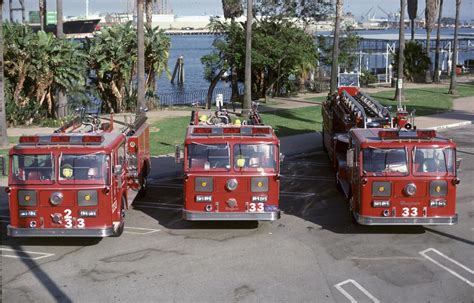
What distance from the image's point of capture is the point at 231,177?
15383 millimetres

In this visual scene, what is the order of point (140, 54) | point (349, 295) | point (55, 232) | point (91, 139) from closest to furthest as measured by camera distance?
point (349, 295) → point (55, 232) → point (91, 139) → point (140, 54)

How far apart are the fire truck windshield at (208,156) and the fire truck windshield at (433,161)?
427 cm

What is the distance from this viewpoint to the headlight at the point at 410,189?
15203mm

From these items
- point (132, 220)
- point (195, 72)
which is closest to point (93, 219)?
point (132, 220)

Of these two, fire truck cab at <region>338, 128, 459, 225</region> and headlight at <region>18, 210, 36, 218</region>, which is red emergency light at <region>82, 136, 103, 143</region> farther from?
fire truck cab at <region>338, 128, 459, 225</region>

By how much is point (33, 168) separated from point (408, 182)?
8.14 m

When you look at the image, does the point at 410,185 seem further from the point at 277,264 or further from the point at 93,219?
the point at 93,219

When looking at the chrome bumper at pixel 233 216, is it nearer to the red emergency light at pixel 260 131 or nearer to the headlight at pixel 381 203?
the red emergency light at pixel 260 131

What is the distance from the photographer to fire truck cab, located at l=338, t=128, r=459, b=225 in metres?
15.2

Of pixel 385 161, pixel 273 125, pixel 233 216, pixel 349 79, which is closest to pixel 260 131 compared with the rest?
pixel 233 216

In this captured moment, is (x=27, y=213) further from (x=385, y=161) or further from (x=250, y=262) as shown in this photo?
(x=385, y=161)

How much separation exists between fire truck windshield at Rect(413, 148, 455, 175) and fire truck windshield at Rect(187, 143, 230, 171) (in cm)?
427

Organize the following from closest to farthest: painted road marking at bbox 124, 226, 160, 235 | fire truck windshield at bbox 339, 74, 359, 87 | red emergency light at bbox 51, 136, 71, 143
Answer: red emergency light at bbox 51, 136, 71, 143
painted road marking at bbox 124, 226, 160, 235
fire truck windshield at bbox 339, 74, 359, 87

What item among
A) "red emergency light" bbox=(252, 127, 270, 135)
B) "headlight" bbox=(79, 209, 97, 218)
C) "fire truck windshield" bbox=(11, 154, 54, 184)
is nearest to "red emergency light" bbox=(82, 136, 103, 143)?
"fire truck windshield" bbox=(11, 154, 54, 184)
